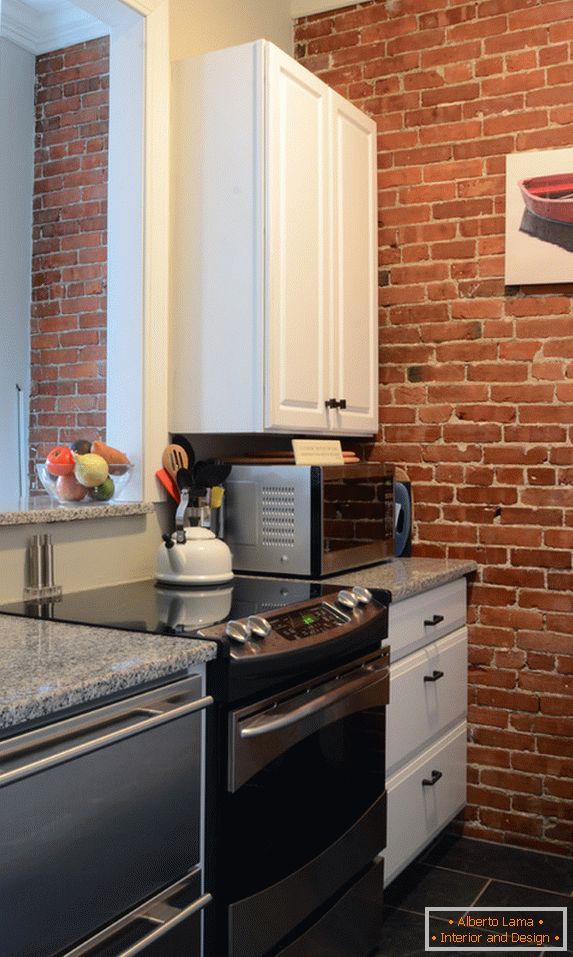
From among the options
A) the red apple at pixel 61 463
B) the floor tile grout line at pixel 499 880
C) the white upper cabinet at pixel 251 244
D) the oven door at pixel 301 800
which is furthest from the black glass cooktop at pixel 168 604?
the floor tile grout line at pixel 499 880

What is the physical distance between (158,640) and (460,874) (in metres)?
1.55

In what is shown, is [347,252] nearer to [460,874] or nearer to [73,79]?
[73,79]

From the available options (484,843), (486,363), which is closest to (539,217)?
(486,363)

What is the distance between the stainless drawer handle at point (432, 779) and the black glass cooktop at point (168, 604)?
0.70m

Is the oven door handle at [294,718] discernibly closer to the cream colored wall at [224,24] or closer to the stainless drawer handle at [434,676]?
the stainless drawer handle at [434,676]

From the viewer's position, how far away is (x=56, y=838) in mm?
1245

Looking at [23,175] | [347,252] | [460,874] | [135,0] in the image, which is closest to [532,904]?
A: [460,874]

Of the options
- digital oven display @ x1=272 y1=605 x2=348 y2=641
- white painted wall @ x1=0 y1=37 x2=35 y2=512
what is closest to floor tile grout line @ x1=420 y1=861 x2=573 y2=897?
digital oven display @ x1=272 y1=605 x2=348 y2=641

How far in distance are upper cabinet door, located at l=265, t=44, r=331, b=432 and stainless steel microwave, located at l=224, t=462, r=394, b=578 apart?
162 millimetres

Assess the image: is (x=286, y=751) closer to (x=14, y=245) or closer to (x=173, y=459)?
(x=173, y=459)

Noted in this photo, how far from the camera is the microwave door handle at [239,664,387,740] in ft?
5.57

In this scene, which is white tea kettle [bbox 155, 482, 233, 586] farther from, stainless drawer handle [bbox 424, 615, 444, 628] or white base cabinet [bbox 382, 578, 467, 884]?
stainless drawer handle [bbox 424, 615, 444, 628]

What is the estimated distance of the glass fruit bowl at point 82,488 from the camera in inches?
92.4

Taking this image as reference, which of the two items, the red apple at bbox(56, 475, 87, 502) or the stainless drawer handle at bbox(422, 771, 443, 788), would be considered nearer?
the red apple at bbox(56, 475, 87, 502)
